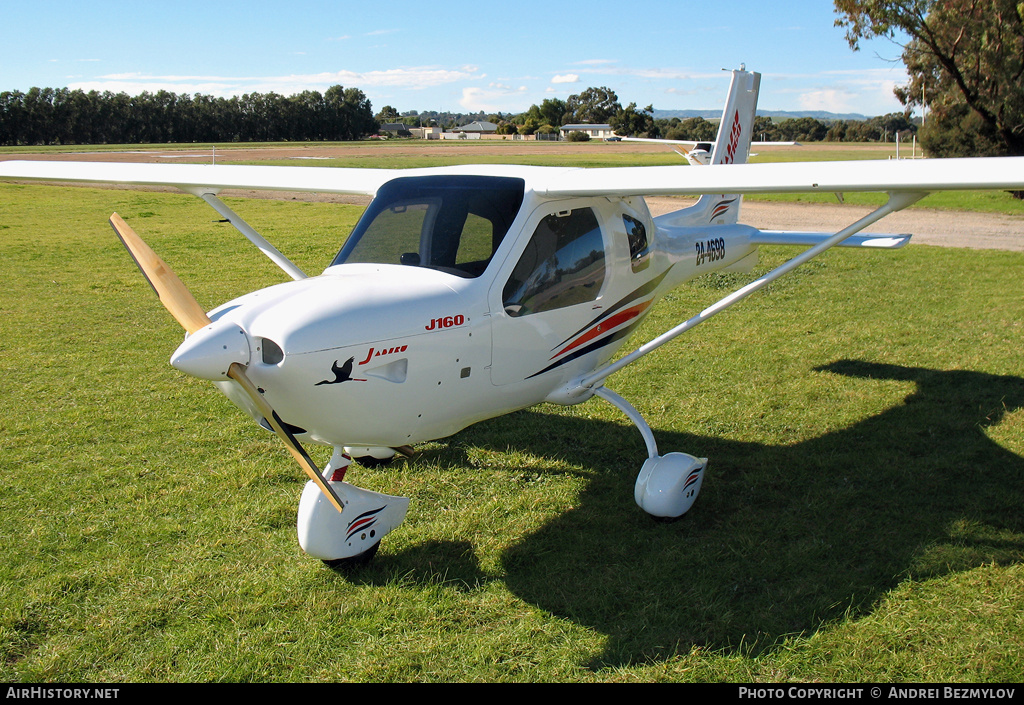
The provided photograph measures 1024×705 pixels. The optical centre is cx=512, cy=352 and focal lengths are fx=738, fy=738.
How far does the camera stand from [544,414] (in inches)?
275

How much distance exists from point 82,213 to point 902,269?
2180 cm

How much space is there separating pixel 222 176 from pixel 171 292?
289 cm

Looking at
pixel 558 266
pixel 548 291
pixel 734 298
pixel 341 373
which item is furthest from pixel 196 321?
pixel 734 298

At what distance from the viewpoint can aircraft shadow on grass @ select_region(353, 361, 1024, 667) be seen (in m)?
3.90

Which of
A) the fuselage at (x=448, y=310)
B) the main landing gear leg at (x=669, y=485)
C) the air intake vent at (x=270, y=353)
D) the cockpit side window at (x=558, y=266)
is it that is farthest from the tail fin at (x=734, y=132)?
the air intake vent at (x=270, y=353)

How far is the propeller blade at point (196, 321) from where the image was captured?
133 inches

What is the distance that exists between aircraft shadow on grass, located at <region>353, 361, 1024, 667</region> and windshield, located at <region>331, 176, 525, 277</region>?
180cm

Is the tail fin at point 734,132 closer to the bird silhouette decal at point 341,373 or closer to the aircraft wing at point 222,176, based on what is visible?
the aircraft wing at point 222,176

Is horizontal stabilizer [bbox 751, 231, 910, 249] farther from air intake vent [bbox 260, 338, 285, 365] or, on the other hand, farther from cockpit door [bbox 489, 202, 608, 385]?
air intake vent [bbox 260, 338, 285, 365]

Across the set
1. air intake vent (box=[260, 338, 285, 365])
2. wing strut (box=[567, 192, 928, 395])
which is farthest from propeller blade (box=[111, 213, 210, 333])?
wing strut (box=[567, 192, 928, 395])

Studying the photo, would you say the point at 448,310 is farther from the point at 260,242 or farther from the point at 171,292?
the point at 260,242

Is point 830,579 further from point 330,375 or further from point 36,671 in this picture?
point 36,671

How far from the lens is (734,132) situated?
7895mm
